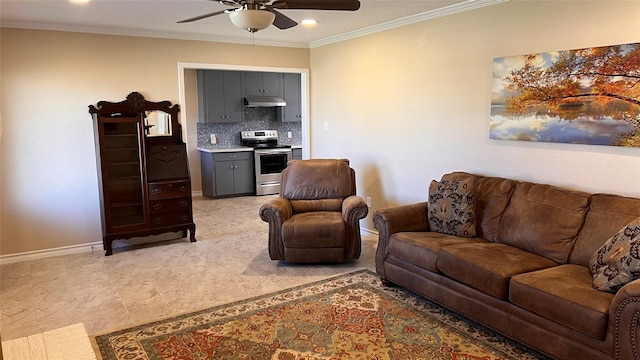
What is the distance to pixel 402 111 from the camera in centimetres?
467

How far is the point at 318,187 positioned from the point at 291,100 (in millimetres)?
3889

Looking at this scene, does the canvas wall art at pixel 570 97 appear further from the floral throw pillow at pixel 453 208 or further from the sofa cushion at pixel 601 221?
the floral throw pillow at pixel 453 208

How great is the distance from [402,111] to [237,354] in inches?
119

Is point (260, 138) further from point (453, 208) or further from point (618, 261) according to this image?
point (618, 261)

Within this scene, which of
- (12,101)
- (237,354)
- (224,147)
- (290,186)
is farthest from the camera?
(224,147)

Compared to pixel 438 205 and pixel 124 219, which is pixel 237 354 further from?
pixel 124 219

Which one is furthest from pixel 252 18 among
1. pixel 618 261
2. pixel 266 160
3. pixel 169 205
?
pixel 266 160

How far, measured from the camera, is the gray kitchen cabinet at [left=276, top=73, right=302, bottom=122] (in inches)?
316

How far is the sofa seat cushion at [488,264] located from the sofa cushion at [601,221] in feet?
0.62

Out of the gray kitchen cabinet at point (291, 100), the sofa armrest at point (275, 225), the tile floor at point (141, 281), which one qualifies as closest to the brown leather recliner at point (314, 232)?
the sofa armrest at point (275, 225)

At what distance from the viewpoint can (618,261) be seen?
7.82ft

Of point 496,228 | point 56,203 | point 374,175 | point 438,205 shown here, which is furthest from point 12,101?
point 496,228

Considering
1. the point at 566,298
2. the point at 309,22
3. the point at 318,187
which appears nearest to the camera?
the point at 566,298

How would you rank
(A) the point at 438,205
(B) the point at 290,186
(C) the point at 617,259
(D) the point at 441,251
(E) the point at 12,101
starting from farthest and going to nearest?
(B) the point at 290,186
(E) the point at 12,101
(A) the point at 438,205
(D) the point at 441,251
(C) the point at 617,259
